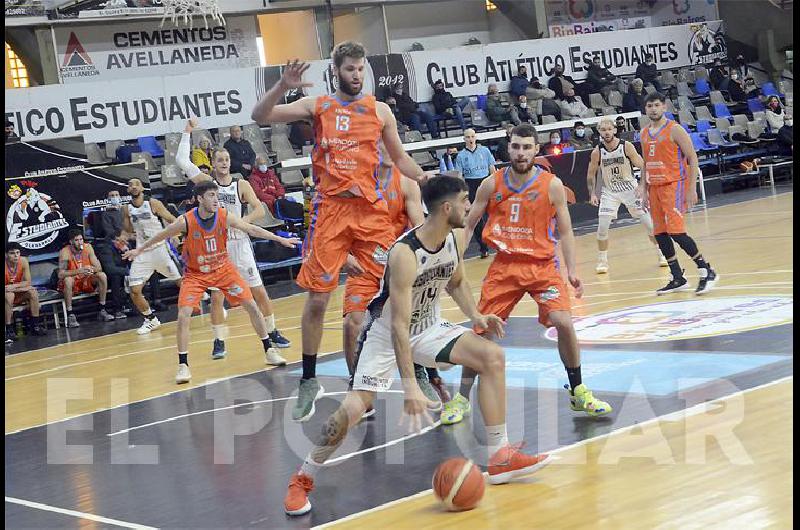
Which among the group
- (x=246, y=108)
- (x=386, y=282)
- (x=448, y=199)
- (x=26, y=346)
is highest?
(x=246, y=108)

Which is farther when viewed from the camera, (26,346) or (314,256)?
(26,346)

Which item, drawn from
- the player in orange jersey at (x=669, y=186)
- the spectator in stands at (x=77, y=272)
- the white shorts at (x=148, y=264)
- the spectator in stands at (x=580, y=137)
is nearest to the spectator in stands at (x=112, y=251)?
the spectator in stands at (x=77, y=272)

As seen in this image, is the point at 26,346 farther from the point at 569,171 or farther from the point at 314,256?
the point at 569,171

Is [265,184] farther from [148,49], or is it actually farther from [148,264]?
[148,49]

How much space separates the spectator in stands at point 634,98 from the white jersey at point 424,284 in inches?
756

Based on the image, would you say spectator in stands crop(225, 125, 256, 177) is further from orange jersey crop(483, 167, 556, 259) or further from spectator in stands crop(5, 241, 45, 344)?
orange jersey crop(483, 167, 556, 259)

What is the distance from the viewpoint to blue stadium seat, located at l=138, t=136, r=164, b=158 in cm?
1888

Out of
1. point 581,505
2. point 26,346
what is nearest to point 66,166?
point 26,346

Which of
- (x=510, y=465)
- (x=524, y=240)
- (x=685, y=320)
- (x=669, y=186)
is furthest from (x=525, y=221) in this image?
(x=669, y=186)

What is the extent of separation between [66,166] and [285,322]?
16.6ft

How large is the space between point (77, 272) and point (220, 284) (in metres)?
6.09

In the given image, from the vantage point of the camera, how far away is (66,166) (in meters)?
15.9

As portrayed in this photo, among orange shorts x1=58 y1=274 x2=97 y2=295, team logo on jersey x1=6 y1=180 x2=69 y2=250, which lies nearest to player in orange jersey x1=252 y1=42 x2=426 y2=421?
orange shorts x1=58 y1=274 x2=97 y2=295

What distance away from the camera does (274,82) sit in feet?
67.7
